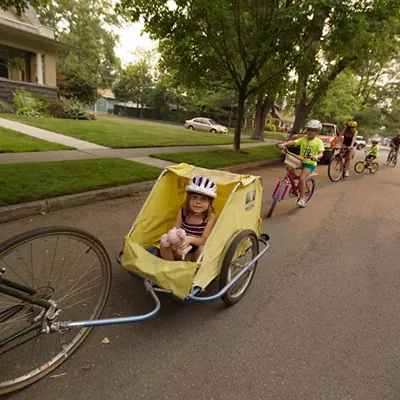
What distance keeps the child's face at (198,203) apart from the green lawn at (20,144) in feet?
22.4

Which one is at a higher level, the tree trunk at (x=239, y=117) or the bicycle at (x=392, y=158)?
the tree trunk at (x=239, y=117)

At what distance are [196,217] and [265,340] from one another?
124 centimetres

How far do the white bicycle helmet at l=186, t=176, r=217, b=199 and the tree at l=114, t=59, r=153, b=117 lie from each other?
4726 cm

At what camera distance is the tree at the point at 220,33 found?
876 cm

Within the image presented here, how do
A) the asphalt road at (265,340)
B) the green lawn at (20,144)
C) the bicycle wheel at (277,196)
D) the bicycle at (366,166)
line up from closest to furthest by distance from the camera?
the asphalt road at (265,340) < the bicycle wheel at (277,196) < the green lawn at (20,144) < the bicycle at (366,166)

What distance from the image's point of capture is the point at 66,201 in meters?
4.73

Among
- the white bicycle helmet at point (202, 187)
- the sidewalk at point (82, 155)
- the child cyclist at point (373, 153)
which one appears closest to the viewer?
the white bicycle helmet at point (202, 187)

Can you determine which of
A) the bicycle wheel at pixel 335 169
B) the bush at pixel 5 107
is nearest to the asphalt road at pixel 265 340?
the bicycle wheel at pixel 335 169

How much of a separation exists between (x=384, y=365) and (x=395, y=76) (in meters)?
51.4

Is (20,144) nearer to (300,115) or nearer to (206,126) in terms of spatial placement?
(300,115)

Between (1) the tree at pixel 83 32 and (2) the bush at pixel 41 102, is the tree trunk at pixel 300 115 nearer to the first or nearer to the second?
(2) the bush at pixel 41 102

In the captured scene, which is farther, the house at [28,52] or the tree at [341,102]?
the tree at [341,102]

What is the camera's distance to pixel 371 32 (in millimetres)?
8922

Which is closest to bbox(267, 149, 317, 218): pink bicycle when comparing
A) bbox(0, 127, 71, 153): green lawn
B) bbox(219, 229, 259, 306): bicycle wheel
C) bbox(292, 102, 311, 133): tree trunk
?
bbox(219, 229, 259, 306): bicycle wheel
